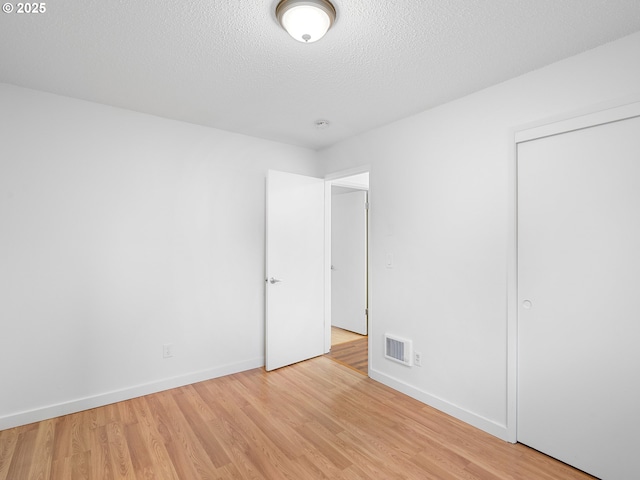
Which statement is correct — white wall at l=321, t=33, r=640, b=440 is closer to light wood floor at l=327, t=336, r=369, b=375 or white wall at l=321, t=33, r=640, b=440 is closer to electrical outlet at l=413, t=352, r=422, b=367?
electrical outlet at l=413, t=352, r=422, b=367

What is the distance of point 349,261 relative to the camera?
15.9ft

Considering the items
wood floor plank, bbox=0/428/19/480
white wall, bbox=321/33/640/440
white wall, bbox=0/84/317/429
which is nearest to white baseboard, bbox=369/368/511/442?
white wall, bbox=321/33/640/440

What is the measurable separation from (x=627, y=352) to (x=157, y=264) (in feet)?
11.3

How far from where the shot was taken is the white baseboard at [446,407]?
2182 mm

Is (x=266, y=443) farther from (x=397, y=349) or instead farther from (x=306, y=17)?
(x=306, y=17)

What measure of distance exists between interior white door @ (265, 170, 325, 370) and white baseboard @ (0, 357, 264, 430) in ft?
1.42

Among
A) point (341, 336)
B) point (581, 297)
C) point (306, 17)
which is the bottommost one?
point (341, 336)

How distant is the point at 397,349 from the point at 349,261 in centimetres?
208

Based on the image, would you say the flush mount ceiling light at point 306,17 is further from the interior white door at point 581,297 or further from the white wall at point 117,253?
the white wall at point 117,253

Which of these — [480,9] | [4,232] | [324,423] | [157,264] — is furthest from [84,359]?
[480,9]

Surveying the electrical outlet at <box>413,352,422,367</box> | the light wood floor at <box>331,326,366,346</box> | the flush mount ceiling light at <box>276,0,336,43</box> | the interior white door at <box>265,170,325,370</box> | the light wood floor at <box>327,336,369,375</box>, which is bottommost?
the light wood floor at <box>331,326,366,346</box>

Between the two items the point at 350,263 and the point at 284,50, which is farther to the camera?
the point at 350,263

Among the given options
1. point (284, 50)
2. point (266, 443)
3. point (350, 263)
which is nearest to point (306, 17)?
point (284, 50)

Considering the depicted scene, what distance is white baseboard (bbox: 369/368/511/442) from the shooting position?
218 cm
